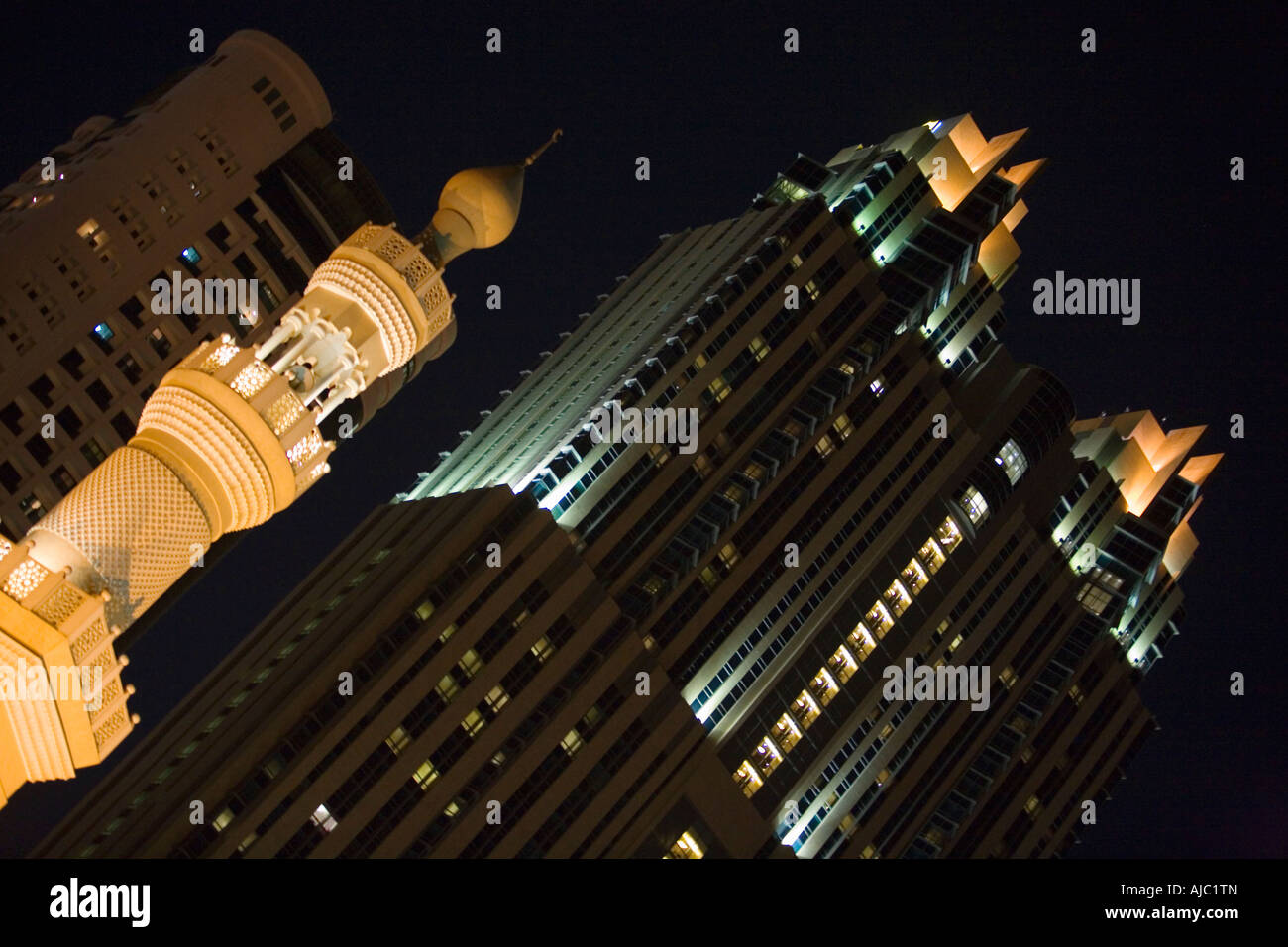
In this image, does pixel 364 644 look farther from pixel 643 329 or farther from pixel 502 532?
pixel 643 329

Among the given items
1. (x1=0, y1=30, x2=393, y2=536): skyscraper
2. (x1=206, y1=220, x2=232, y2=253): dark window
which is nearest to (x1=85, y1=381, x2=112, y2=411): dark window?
(x1=0, y1=30, x2=393, y2=536): skyscraper

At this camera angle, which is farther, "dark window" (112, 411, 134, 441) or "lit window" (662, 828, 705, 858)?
"dark window" (112, 411, 134, 441)

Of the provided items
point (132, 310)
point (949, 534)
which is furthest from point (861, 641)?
point (132, 310)

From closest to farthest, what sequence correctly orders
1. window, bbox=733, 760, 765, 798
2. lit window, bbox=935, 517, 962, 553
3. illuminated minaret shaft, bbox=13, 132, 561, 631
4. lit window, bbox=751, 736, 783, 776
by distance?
illuminated minaret shaft, bbox=13, 132, 561, 631 → window, bbox=733, 760, 765, 798 → lit window, bbox=751, 736, 783, 776 → lit window, bbox=935, 517, 962, 553

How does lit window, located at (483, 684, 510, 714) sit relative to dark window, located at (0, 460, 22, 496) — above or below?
below

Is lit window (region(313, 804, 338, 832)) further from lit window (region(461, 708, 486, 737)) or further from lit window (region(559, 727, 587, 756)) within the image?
lit window (region(559, 727, 587, 756))

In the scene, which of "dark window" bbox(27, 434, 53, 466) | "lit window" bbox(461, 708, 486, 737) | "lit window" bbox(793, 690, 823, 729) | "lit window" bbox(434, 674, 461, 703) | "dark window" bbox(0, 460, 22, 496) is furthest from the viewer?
"lit window" bbox(793, 690, 823, 729)
